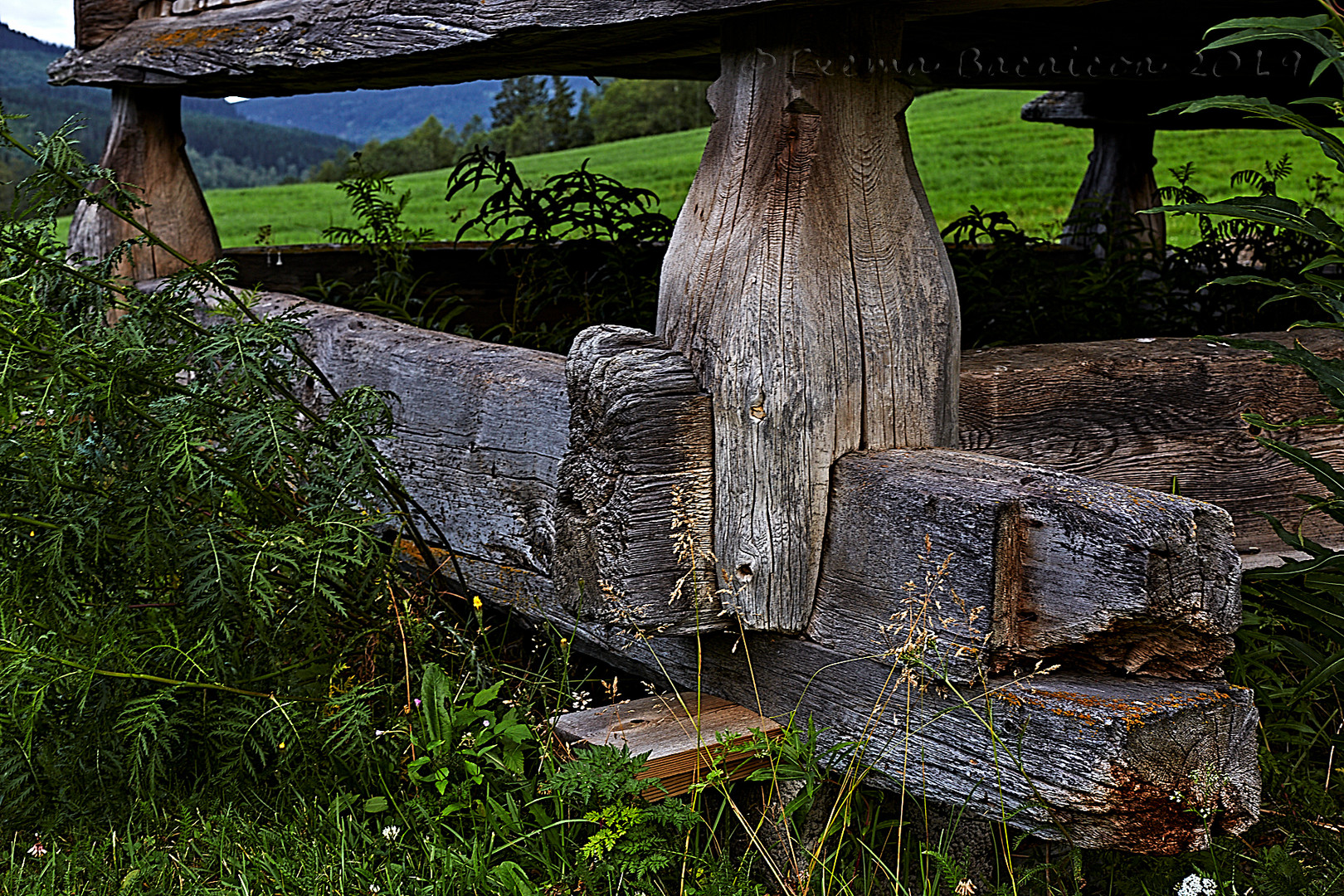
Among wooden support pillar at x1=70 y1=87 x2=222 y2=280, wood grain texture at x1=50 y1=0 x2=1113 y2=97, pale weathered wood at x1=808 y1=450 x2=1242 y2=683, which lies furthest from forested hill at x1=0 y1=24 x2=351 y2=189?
pale weathered wood at x1=808 y1=450 x2=1242 y2=683

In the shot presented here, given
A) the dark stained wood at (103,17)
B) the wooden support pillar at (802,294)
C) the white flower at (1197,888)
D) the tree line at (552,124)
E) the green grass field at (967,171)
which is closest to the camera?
the white flower at (1197,888)

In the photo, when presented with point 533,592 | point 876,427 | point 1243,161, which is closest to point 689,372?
point 876,427

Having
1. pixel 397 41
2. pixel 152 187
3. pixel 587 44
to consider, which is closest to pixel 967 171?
pixel 152 187

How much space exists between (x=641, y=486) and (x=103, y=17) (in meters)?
3.43

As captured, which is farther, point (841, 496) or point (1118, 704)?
point (841, 496)

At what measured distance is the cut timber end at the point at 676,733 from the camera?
2.04 meters

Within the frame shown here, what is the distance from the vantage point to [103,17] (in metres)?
4.18

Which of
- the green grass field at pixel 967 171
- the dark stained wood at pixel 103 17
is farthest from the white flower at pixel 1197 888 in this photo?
the green grass field at pixel 967 171

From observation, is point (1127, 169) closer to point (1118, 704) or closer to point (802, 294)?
point (802, 294)

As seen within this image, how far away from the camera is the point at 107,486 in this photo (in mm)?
2221

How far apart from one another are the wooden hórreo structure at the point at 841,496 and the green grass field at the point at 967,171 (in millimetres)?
9496

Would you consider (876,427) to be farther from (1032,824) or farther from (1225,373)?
(1225,373)

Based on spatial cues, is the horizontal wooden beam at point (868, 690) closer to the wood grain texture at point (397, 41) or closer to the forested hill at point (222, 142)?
the wood grain texture at point (397, 41)

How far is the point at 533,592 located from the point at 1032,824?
1304 millimetres
